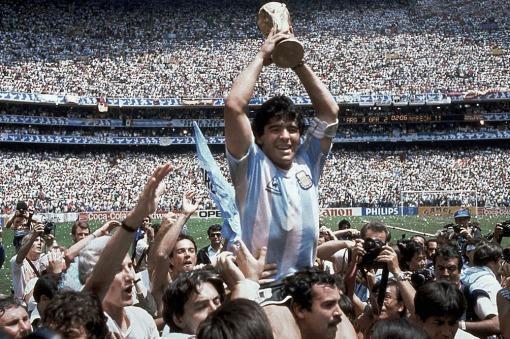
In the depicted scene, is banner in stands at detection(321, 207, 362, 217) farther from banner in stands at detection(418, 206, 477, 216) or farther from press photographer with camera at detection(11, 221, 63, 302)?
press photographer with camera at detection(11, 221, 63, 302)

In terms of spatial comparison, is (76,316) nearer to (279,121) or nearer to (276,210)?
(276,210)

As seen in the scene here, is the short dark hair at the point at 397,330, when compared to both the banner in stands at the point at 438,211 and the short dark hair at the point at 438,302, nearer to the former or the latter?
the short dark hair at the point at 438,302

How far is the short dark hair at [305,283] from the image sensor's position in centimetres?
325

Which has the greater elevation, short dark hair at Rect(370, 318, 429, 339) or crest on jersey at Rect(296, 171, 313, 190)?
crest on jersey at Rect(296, 171, 313, 190)

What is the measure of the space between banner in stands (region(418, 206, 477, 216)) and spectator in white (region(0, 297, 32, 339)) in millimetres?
40509

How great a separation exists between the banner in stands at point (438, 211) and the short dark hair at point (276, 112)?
40.4 m

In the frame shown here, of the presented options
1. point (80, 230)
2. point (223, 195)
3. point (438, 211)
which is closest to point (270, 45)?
point (223, 195)

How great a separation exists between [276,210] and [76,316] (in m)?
1.16

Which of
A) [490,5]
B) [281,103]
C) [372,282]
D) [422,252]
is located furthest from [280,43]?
[490,5]

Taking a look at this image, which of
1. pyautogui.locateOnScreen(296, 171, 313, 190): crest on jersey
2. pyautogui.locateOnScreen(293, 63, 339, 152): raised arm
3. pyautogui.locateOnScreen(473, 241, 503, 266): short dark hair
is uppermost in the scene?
pyautogui.locateOnScreen(293, 63, 339, 152): raised arm

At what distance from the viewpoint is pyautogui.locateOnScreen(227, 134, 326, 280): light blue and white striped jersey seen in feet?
12.6

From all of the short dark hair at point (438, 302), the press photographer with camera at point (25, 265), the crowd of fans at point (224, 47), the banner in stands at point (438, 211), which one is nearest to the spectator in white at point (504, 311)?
the short dark hair at point (438, 302)

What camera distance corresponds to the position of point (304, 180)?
13.0 ft

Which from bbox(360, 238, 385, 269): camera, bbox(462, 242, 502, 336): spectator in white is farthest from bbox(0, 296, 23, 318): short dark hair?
bbox(462, 242, 502, 336): spectator in white
